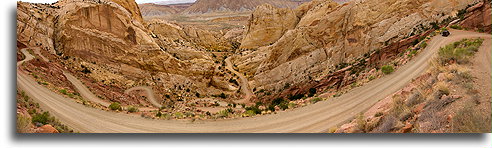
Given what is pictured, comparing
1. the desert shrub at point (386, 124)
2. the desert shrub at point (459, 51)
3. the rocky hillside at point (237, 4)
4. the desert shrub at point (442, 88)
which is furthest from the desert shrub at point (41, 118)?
the rocky hillside at point (237, 4)

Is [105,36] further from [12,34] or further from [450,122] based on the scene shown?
[450,122]

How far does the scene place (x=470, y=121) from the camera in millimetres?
4266

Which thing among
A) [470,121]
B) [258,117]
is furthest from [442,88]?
[258,117]

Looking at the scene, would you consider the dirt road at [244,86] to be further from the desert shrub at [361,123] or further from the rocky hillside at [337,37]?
the desert shrub at [361,123]

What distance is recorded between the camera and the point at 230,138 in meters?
5.40

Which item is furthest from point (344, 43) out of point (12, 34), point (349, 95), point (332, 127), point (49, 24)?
point (49, 24)

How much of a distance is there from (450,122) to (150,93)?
15274 millimetres

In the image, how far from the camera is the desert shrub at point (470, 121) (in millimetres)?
4090

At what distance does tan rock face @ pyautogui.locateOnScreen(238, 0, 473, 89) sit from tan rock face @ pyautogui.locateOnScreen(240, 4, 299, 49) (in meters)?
7.21

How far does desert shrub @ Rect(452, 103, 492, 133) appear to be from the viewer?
4.09 meters

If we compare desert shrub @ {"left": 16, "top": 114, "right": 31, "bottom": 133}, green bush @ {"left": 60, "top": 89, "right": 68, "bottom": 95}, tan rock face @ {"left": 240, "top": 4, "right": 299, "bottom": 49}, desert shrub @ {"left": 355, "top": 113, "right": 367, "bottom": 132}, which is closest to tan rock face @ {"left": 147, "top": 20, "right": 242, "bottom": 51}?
tan rock face @ {"left": 240, "top": 4, "right": 299, "bottom": 49}

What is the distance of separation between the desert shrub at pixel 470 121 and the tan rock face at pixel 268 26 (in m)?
27.9

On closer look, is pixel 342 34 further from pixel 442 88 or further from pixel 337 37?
pixel 442 88

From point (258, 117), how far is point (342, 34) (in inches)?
480
